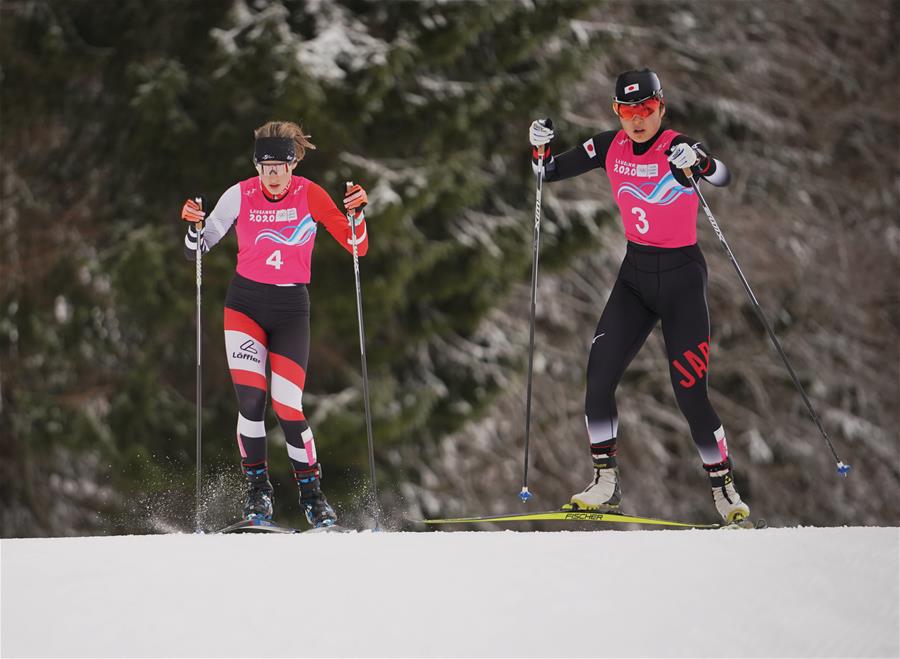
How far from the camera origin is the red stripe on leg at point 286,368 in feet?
21.6

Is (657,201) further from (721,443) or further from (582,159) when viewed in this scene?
(721,443)

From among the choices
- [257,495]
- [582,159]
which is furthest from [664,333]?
[257,495]

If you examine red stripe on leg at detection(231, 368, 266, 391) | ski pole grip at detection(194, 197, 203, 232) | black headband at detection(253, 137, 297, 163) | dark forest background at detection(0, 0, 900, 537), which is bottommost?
dark forest background at detection(0, 0, 900, 537)

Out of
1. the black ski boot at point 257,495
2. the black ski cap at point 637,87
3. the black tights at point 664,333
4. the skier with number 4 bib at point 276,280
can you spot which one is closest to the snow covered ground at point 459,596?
the black ski boot at point 257,495

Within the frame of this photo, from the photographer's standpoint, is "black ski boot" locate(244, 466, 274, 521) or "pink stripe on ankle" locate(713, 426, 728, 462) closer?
"pink stripe on ankle" locate(713, 426, 728, 462)

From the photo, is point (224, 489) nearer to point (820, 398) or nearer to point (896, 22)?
point (820, 398)

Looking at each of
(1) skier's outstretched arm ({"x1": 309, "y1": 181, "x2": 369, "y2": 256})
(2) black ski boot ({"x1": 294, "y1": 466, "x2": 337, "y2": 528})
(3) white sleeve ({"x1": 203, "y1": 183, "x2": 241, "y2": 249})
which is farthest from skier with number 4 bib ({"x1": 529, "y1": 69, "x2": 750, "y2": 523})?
(3) white sleeve ({"x1": 203, "y1": 183, "x2": 241, "y2": 249})

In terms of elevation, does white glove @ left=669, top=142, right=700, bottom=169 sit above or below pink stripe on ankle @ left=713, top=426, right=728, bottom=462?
above

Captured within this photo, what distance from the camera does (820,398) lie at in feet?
59.1

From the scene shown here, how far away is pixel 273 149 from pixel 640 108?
70.7 inches

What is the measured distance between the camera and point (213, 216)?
6766 millimetres

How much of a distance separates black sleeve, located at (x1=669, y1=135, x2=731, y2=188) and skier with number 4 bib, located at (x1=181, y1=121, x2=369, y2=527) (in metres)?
1.56

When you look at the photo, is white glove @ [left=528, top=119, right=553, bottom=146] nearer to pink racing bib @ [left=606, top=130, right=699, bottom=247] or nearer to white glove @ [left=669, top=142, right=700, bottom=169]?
pink racing bib @ [left=606, top=130, right=699, bottom=247]

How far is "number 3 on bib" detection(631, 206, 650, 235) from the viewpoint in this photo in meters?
6.39
